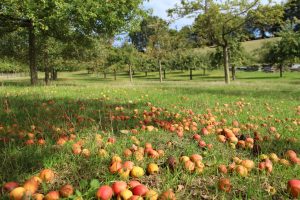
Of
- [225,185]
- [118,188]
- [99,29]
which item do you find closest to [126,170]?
[118,188]

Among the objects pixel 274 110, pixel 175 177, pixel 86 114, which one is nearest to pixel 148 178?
pixel 175 177

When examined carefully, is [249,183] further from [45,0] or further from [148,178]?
[45,0]

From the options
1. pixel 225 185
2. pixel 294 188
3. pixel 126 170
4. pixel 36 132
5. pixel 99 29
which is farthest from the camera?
pixel 99 29

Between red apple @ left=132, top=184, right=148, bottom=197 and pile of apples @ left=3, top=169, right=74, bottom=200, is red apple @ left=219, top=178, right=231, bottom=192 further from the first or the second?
pile of apples @ left=3, top=169, right=74, bottom=200

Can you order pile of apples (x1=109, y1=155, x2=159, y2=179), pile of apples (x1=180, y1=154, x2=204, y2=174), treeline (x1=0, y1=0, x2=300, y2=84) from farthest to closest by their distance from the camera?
treeline (x1=0, y1=0, x2=300, y2=84)
pile of apples (x1=180, y1=154, x2=204, y2=174)
pile of apples (x1=109, y1=155, x2=159, y2=179)

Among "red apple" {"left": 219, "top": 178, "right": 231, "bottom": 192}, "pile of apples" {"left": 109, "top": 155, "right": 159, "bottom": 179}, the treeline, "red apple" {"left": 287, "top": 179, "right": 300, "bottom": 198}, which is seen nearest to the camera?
"red apple" {"left": 287, "top": 179, "right": 300, "bottom": 198}

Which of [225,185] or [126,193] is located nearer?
[126,193]

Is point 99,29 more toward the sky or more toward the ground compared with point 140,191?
more toward the sky

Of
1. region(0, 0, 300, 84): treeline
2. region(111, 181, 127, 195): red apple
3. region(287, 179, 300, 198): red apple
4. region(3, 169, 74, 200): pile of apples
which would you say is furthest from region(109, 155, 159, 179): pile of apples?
region(0, 0, 300, 84): treeline

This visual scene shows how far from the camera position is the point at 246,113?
6230 mm

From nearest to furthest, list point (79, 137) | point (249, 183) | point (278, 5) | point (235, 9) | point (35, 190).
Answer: point (35, 190) → point (249, 183) → point (79, 137) → point (278, 5) → point (235, 9)

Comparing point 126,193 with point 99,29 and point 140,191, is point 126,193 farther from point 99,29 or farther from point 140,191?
point 99,29

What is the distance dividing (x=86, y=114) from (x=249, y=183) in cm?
362

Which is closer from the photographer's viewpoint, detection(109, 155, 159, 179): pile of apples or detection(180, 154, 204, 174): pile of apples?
detection(109, 155, 159, 179): pile of apples
